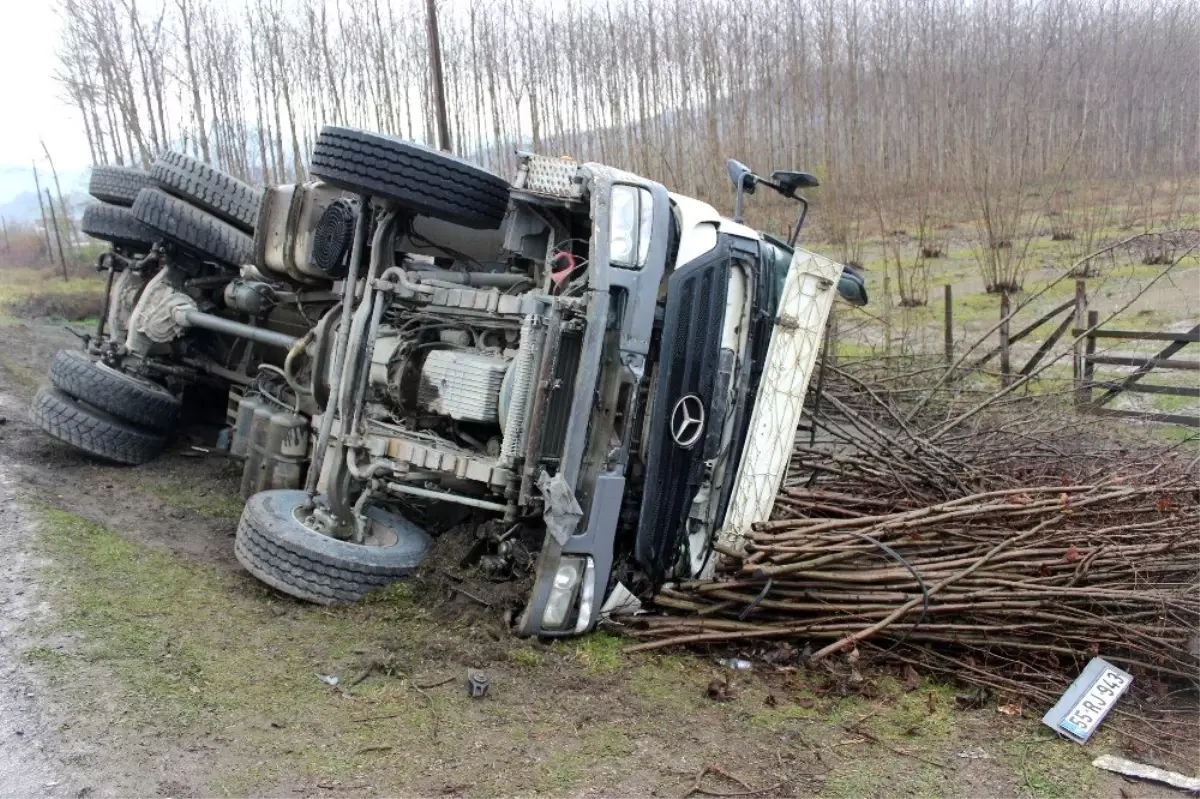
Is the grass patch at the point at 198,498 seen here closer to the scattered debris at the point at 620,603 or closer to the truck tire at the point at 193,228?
the truck tire at the point at 193,228

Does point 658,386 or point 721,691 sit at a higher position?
point 658,386

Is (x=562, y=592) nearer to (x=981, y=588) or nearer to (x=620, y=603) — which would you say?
(x=620, y=603)

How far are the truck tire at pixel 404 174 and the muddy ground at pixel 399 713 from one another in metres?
1.84

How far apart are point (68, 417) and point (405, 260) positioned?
9.14 ft

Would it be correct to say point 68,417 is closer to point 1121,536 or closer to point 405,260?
point 405,260

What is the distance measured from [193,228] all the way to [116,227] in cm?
108

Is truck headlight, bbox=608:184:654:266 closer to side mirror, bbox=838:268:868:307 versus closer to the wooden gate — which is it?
side mirror, bbox=838:268:868:307

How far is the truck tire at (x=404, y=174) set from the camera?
446 centimetres

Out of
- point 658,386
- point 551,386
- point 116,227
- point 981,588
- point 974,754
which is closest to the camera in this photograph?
point 974,754

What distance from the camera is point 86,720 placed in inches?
113

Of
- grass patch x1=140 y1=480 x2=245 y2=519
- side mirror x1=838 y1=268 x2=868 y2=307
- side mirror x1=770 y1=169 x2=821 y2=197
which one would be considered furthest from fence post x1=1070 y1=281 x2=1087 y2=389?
grass patch x1=140 y1=480 x2=245 y2=519

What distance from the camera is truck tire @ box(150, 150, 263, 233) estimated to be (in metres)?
6.46

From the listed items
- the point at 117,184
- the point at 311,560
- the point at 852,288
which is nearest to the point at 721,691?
the point at 311,560

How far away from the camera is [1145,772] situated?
3.18m
